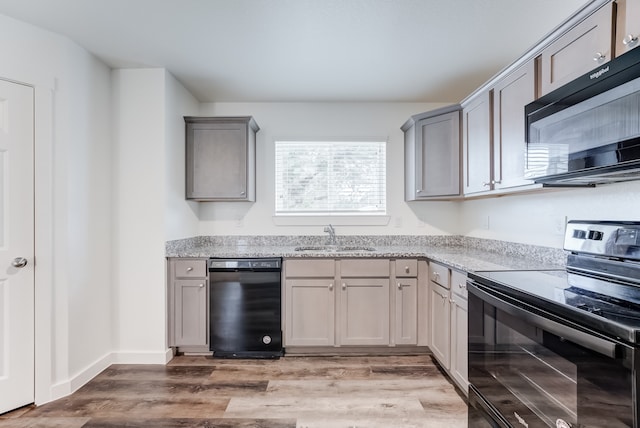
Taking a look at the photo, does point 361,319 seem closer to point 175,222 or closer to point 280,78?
point 175,222

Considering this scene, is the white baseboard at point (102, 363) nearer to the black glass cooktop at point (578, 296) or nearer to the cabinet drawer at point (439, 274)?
the cabinet drawer at point (439, 274)

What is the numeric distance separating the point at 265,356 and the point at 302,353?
32cm

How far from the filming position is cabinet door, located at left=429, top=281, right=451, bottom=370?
7.87 feet

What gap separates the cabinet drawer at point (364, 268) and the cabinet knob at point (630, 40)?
200cm

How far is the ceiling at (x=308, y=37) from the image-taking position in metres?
1.92

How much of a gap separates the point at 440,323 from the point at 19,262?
9.71 feet

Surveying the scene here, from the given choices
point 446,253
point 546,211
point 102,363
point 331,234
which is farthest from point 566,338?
point 102,363

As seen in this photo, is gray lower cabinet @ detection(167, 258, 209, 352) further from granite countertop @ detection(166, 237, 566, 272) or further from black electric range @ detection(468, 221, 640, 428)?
black electric range @ detection(468, 221, 640, 428)

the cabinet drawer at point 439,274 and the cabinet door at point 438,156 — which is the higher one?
the cabinet door at point 438,156

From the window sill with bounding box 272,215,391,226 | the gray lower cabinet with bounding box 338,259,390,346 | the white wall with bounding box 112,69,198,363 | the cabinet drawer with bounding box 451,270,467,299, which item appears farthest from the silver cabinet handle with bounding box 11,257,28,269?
the cabinet drawer with bounding box 451,270,467,299

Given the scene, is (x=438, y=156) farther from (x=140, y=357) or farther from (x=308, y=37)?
(x=140, y=357)

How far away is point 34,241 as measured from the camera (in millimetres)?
2154

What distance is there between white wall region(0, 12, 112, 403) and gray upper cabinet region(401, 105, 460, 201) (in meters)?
2.76

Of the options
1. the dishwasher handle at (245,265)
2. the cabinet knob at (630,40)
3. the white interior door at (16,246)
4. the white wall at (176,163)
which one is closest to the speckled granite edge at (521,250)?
the cabinet knob at (630,40)
